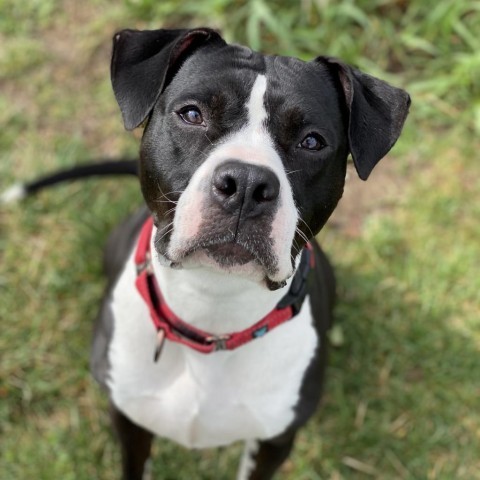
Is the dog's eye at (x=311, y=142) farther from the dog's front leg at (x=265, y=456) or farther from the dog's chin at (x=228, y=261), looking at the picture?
the dog's front leg at (x=265, y=456)

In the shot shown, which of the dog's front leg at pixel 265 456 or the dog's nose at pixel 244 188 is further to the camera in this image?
the dog's front leg at pixel 265 456

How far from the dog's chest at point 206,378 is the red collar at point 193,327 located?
0.22 ft

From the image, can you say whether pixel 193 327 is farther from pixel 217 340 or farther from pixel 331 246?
pixel 331 246

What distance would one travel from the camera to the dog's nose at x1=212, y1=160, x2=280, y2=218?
1873mm

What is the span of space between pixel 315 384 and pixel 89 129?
2.26 metres

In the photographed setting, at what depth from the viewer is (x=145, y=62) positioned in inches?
86.9

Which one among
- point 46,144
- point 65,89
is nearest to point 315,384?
point 46,144

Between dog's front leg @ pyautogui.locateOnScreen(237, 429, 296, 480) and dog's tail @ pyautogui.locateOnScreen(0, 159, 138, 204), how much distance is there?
1285 mm

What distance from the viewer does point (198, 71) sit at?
2.15m

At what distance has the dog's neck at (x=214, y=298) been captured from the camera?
220 cm

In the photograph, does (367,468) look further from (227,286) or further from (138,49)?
(138,49)

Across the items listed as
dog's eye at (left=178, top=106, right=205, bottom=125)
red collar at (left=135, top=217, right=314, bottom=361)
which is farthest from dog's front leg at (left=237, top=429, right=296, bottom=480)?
dog's eye at (left=178, top=106, right=205, bottom=125)

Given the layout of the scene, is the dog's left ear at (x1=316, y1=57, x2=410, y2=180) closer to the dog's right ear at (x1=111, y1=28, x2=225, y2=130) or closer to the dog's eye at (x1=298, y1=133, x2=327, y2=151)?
the dog's eye at (x1=298, y1=133, x2=327, y2=151)

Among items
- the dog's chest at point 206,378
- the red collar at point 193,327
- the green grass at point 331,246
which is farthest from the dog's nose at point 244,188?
the green grass at point 331,246
